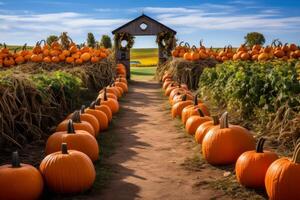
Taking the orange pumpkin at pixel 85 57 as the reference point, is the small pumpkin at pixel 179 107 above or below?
below

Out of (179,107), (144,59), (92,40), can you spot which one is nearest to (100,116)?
(179,107)

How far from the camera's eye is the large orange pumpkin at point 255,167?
5516 mm

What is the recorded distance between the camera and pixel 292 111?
7.67 meters

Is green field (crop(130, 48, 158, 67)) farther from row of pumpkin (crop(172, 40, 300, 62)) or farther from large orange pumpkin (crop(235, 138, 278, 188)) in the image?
large orange pumpkin (crop(235, 138, 278, 188))

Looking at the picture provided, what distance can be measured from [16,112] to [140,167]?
2.74 meters

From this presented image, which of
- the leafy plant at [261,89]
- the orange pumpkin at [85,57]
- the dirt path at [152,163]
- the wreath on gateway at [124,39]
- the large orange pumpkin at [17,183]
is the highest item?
the wreath on gateway at [124,39]

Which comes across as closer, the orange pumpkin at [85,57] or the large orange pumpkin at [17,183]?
the large orange pumpkin at [17,183]

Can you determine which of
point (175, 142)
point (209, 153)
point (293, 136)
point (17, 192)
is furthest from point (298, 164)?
point (175, 142)

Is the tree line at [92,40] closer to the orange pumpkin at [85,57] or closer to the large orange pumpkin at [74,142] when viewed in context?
the orange pumpkin at [85,57]

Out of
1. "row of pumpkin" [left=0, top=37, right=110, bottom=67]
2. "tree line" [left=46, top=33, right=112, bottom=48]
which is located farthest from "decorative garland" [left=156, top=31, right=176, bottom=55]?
"row of pumpkin" [left=0, top=37, right=110, bottom=67]

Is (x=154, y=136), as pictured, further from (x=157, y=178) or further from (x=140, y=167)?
(x=157, y=178)

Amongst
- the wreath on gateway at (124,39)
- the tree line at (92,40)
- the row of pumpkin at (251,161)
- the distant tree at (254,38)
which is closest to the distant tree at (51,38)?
the tree line at (92,40)

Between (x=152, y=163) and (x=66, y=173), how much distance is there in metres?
1.94

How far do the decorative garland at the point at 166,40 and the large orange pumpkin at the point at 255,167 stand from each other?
2057 centimetres
